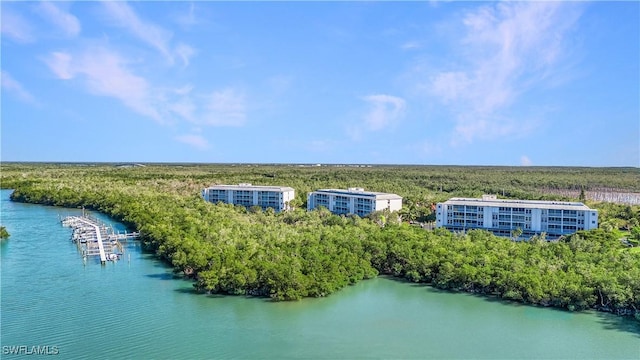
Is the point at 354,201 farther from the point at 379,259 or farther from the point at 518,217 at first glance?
the point at 379,259

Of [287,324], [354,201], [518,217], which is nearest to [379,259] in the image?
[287,324]

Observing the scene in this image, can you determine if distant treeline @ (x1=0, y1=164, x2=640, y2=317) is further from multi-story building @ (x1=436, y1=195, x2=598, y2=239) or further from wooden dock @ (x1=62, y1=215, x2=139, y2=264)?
multi-story building @ (x1=436, y1=195, x2=598, y2=239)

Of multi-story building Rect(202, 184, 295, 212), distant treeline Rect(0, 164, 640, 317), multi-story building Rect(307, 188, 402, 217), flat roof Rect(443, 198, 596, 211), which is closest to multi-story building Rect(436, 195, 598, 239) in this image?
flat roof Rect(443, 198, 596, 211)

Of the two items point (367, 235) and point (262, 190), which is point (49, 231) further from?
point (367, 235)

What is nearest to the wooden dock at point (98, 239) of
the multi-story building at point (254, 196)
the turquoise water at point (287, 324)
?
the turquoise water at point (287, 324)

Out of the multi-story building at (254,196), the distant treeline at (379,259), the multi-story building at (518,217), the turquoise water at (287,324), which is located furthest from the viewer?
the multi-story building at (254,196)

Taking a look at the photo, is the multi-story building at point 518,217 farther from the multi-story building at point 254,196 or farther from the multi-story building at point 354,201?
the multi-story building at point 254,196
